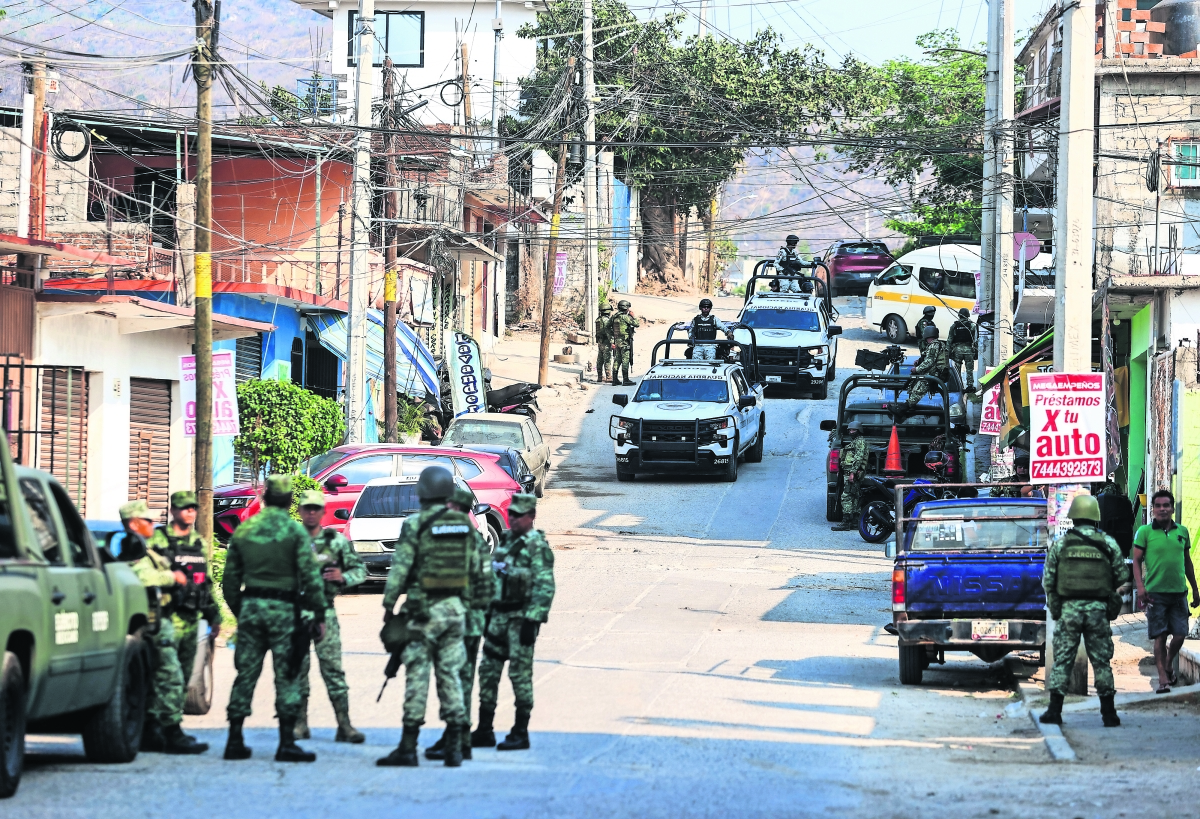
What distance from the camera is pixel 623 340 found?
41.1 m

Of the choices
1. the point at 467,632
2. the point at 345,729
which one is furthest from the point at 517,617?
the point at 345,729

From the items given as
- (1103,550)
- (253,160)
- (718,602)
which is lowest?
(718,602)

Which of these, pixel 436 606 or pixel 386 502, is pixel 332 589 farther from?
pixel 386 502

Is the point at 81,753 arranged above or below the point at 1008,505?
below

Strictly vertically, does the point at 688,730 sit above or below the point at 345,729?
below

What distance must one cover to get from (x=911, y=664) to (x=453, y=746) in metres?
6.04

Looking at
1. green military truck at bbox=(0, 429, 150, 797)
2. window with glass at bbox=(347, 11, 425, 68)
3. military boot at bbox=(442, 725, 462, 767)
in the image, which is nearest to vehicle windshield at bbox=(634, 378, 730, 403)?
green military truck at bbox=(0, 429, 150, 797)

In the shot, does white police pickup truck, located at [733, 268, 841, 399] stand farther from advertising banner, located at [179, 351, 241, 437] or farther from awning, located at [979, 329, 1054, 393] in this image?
advertising banner, located at [179, 351, 241, 437]

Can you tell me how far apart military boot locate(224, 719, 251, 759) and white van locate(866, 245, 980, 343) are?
1333 inches

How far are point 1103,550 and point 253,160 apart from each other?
24.9 meters

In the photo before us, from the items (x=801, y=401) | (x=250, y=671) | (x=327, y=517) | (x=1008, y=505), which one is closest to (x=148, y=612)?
(x=250, y=671)

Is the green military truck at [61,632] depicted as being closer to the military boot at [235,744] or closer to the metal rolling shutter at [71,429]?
the military boot at [235,744]

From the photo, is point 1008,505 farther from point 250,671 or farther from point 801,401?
point 801,401

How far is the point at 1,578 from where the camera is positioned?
7824 millimetres
